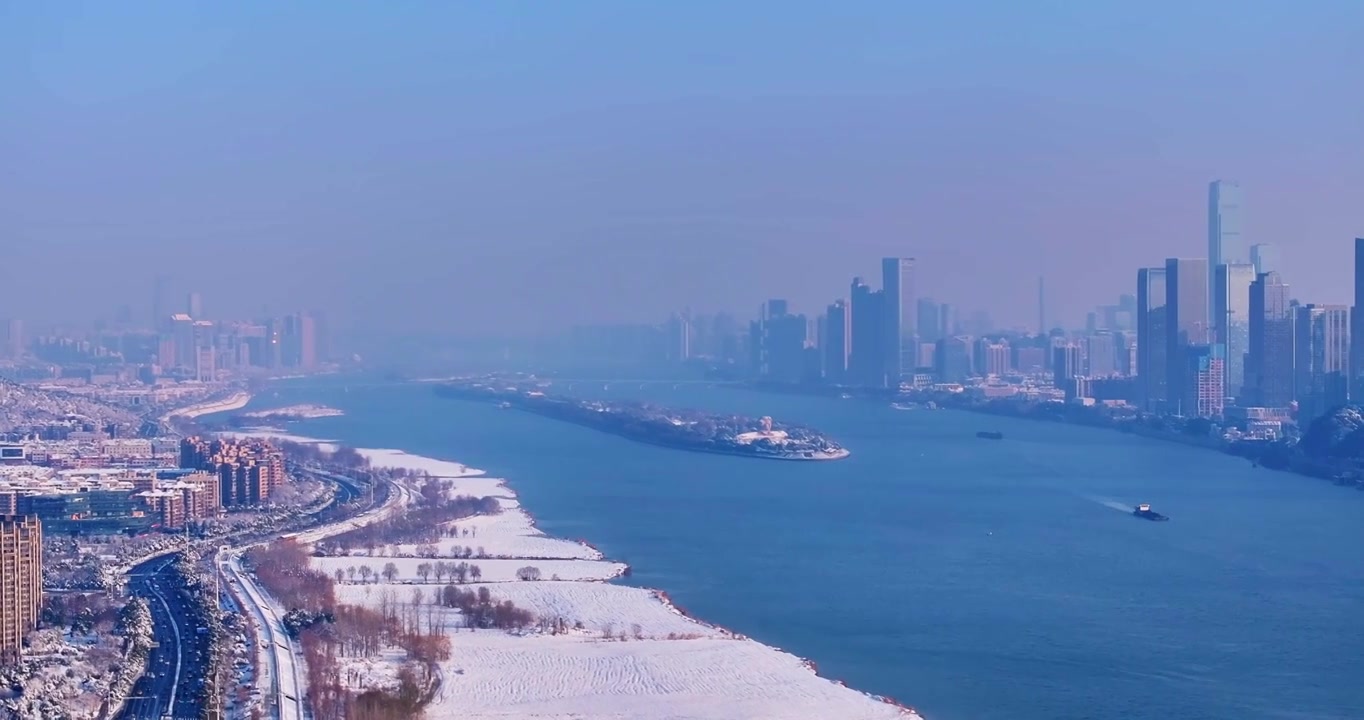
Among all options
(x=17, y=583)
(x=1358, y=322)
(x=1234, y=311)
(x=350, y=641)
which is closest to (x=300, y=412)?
(x=1358, y=322)

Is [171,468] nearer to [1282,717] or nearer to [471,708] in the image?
[471,708]

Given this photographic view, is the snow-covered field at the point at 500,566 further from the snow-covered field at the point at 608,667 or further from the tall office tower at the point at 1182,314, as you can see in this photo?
the tall office tower at the point at 1182,314

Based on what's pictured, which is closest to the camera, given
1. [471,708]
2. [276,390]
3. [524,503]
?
[471,708]

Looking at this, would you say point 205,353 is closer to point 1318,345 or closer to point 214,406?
point 214,406

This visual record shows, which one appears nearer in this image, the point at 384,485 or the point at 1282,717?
the point at 1282,717

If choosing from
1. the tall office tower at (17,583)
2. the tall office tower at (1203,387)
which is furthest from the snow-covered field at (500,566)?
Result: the tall office tower at (1203,387)

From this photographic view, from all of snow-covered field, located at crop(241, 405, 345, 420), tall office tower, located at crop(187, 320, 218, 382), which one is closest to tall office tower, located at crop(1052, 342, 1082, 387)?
snow-covered field, located at crop(241, 405, 345, 420)

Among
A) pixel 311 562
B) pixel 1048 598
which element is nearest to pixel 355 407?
pixel 311 562
